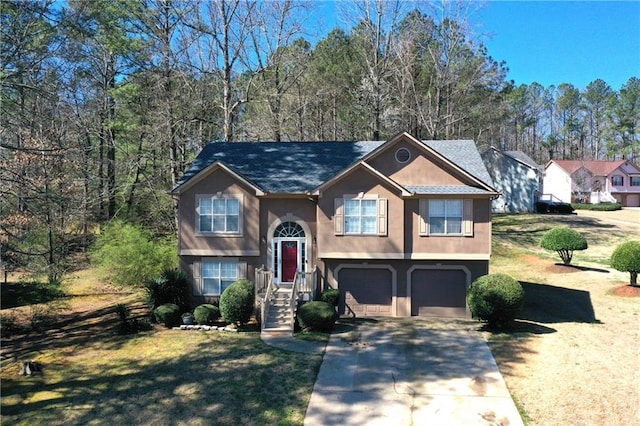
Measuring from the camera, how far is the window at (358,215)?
16391mm

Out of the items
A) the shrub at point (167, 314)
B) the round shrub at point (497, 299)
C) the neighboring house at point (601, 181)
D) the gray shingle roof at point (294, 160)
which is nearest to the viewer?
the round shrub at point (497, 299)

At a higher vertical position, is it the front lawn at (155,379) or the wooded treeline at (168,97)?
the wooded treeline at (168,97)

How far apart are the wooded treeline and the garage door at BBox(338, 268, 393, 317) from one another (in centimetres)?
1094

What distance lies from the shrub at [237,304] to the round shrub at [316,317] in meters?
2.02

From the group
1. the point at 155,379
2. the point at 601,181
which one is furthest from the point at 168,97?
the point at 601,181

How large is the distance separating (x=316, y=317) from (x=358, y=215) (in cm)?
438

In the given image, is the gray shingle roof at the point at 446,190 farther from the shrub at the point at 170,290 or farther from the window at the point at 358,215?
the shrub at the point at 170,290

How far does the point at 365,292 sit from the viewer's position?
55.3ft

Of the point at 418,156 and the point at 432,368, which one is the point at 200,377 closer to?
the point at 432,368

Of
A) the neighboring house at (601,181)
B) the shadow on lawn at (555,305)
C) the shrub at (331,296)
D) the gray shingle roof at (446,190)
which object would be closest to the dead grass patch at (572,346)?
the shadow on lawn at (555,305)

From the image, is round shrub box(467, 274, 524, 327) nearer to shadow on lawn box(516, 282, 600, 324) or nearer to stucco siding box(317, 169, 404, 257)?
shadow on lawn box(516, 282, 600, 324)

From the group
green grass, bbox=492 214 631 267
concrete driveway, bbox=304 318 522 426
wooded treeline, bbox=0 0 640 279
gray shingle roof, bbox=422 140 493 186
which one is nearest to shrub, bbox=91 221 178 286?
wooded treeline, bbox=0 0 640 279

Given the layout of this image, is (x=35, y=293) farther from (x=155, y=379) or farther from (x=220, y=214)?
(x=155, y=379)

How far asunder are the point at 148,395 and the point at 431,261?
11.1 m
